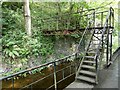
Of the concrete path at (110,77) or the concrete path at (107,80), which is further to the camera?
the concrete path at (110,77)

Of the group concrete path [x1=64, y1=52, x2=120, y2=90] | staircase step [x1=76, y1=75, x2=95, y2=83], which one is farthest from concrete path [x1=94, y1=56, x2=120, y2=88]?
staircase step [x1=76, y1=75, x2=95, y2=83]

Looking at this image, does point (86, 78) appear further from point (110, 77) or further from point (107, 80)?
point (110, 77)

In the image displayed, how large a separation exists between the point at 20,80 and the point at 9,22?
14.0ft

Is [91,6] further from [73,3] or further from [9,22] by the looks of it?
[9,22]

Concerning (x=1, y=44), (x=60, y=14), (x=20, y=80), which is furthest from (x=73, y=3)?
(x=20, y=80)

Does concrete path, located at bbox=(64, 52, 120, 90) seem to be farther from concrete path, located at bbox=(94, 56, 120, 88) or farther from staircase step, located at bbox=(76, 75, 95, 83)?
staircase step, located at bbox=(76, 75, 95, 83)

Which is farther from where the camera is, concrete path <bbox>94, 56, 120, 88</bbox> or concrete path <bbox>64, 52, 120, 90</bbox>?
concrete path <bbox>94, 56, 120, 88</bbox>

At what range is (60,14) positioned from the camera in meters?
11.2

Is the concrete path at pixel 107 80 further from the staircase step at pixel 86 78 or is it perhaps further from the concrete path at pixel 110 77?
the staircase step at pixel 86 78

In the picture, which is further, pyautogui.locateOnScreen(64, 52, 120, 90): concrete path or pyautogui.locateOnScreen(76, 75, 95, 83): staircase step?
pyautogui.locateOnScreen(76, 75, 95, 83): staircase step

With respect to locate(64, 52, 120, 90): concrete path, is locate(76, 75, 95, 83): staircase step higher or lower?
higher

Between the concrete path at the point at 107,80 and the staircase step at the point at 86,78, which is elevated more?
the staircase step at the point at 86,78

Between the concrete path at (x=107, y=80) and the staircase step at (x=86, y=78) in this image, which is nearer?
the concrete path at (x=107, y=80)

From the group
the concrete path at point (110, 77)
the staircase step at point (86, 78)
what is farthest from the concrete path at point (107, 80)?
the staircase step at point (86, 78)
